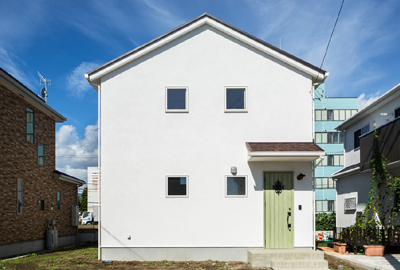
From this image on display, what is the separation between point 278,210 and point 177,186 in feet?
10.8

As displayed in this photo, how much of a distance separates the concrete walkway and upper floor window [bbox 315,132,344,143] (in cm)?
3645

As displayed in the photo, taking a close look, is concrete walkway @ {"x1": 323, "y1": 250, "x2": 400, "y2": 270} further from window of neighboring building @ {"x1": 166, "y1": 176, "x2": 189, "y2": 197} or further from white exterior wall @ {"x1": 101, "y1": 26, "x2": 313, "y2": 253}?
window of neighboring building @ {"x1": 166, "y1": 176, "x2": 189, "y2": 197}

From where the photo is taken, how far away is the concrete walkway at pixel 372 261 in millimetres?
9050

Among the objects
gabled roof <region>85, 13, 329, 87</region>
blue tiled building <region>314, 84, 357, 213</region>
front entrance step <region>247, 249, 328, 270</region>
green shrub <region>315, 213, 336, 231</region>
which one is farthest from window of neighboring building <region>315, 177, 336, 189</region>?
front entrance step <region>247, 249, 328, 270</region>

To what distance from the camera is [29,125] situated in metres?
14.8

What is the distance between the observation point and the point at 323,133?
152 feet

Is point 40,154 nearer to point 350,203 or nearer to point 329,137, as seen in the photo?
point 350,203

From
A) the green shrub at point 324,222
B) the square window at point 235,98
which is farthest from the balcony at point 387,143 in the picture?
the green shrub at point 324,222

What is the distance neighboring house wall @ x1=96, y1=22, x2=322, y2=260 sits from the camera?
1077cm

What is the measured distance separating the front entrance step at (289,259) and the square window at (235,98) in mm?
4542

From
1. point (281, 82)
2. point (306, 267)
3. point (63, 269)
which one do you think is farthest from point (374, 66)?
point (63, 269)

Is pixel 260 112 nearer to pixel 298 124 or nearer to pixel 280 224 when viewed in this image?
pixel 298 124

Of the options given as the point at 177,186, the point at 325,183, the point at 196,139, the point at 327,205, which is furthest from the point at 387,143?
the point at 327,205

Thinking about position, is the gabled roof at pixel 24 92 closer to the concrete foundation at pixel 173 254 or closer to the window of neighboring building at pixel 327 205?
the concrete foundation at pixel 173 254
